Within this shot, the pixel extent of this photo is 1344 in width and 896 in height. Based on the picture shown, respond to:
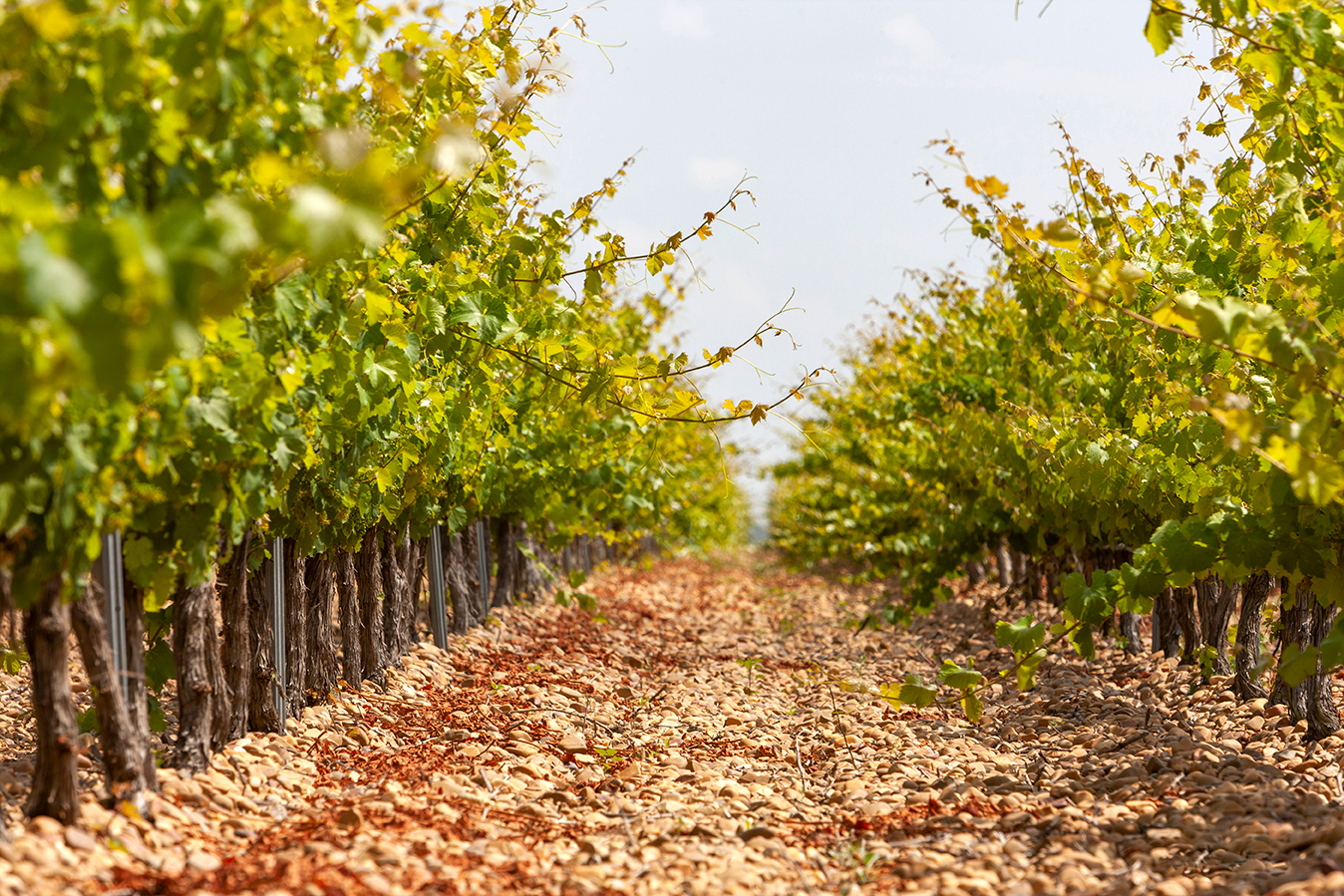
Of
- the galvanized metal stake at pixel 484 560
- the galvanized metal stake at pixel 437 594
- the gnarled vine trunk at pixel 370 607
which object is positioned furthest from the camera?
the galvanized metal stake at pixel 484 560

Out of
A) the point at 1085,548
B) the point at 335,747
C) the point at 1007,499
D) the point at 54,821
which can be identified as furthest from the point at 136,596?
the point at 1085,548

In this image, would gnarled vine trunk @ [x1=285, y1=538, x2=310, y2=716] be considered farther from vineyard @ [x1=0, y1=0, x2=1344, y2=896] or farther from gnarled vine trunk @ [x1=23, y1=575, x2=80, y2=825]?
Result: gnarled vine trunk @ [x1=23, y1=575, x2=80, y2=825]

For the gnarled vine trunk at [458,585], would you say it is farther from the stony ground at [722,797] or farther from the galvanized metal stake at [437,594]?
the stony ground at [722,797]

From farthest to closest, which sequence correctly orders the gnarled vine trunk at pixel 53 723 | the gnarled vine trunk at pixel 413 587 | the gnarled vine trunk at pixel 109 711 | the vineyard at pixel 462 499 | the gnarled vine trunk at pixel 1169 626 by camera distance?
1. the gnarled vine trunk at pixel 1169 626
2. the gnarled vine trunk at pixel 413 587
3. the gnarled vine trunk at pixel 109 711
4. the gnarled vine trunk at pixel 53 723
5. the vineyard at pixel 462 499

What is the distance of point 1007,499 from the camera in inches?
359

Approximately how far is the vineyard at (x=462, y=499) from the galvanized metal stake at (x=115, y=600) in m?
0.01

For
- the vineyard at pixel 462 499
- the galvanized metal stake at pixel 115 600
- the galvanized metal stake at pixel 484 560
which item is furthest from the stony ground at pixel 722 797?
the galvanized metal stake at pixel 484 560

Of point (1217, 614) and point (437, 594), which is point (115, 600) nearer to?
point (437, 594)

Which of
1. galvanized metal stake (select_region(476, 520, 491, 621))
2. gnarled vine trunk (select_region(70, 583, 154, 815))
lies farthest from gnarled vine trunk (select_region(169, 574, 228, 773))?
galvanized metal stake (select_region(476, 520, 491, 621))

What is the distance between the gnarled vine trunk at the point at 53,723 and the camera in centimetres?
360

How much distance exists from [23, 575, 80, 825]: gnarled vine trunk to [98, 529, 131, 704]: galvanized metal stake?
282mm

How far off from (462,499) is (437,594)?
0.86m

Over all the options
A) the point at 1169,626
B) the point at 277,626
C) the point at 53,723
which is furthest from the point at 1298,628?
the point at 53,723

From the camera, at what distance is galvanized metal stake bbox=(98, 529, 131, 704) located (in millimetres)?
3910
